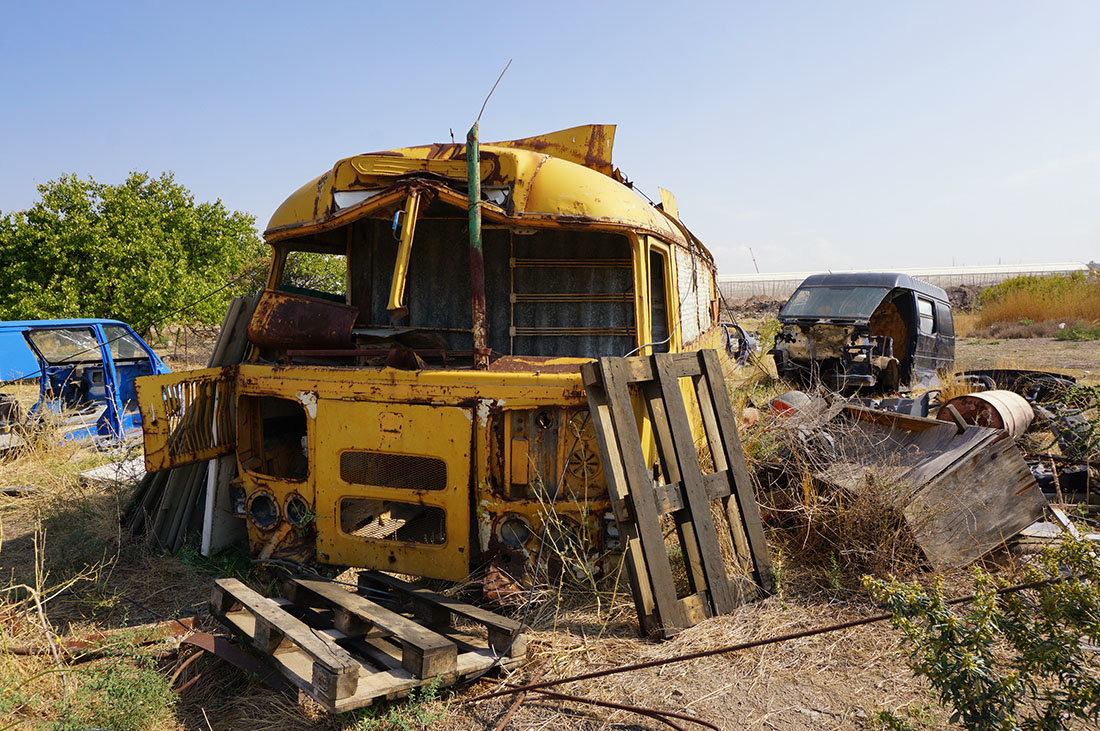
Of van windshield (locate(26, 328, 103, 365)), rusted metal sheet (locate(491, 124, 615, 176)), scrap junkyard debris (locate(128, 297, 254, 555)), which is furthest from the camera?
van windshield (locate(26, 328, 103, 365))

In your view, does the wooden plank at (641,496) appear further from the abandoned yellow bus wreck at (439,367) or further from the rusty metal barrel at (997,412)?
the rusty metal barrel at (997,412)

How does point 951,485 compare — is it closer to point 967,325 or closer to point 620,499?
point 620,499

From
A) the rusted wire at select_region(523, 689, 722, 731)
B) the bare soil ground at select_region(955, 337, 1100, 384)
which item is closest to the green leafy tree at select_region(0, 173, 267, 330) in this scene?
the rusted wire at select_region(523, 689, 722, 731)

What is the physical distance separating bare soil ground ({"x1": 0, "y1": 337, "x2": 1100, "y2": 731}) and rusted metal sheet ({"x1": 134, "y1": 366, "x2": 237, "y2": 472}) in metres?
0.81

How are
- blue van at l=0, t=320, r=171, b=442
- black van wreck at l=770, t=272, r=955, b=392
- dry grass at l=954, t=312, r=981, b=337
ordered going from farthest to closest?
dry grass at l=954, t=312, r=981, b=337 < black van wreck at l=770, t=272, r=955, b=392 < blue van at l=0, t=320, r=171, b=442

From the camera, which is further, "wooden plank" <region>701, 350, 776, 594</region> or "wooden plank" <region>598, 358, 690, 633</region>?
"wooden plank" <region>701, 350, 776, 594</region>

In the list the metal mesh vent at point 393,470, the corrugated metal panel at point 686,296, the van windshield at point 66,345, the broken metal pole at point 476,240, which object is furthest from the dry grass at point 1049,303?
the van windshield at point 66,345

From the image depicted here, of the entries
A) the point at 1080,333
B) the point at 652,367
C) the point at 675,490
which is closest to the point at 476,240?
the point at 652,367

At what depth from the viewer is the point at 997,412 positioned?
6117 millimetres

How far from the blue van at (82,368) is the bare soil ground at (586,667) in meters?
4.36

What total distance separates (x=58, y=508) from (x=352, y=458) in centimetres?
332

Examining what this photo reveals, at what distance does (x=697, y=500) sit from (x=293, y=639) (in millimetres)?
2229

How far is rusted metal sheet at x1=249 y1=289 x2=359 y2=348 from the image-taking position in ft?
14.5

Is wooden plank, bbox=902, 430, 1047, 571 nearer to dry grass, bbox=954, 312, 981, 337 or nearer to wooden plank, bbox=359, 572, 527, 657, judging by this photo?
wooden plank, bbox=359, 572, 527, 657
